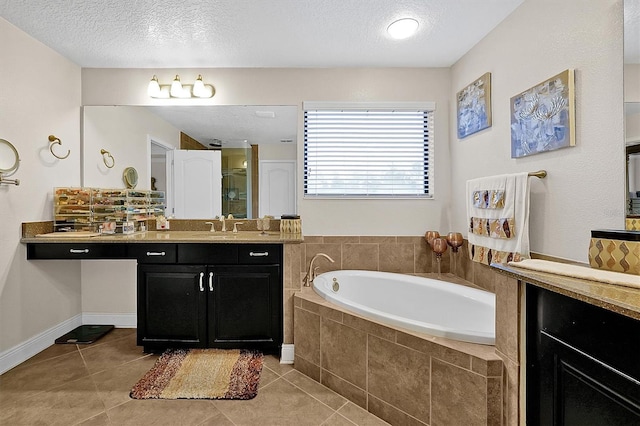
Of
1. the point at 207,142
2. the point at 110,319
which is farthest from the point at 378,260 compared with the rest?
the point at 110,319

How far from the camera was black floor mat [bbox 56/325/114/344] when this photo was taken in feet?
8.46

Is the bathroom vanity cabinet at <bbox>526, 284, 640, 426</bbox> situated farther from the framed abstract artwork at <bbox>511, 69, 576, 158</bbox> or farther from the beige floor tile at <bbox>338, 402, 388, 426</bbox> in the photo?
the framed abstract artwork at <bbox>511, 69, 576, 158</bbox>

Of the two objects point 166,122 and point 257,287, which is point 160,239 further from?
point 166,122

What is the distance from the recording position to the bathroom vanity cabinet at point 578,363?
811 mm

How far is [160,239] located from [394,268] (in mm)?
1883

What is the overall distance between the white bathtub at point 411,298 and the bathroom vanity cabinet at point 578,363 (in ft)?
2.17

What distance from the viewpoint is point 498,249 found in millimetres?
1984

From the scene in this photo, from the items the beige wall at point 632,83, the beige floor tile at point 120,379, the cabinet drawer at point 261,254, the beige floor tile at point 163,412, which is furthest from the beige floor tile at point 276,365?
the beige wall at point 632,83

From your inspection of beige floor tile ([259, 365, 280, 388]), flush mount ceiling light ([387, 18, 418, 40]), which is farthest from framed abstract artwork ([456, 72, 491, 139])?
beige floor tile ([259, 365, 280, 388])

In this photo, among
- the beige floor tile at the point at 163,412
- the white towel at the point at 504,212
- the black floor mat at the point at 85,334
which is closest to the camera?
the beige floor tile at the point at 163,412

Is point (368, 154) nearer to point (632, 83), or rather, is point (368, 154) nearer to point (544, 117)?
point (544, 117)

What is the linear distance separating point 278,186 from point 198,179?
0.72m

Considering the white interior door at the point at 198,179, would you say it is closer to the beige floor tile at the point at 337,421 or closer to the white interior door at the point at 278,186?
the white interior door at the point at 278,186

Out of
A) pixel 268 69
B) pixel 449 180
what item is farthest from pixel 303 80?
pixel 449 180
